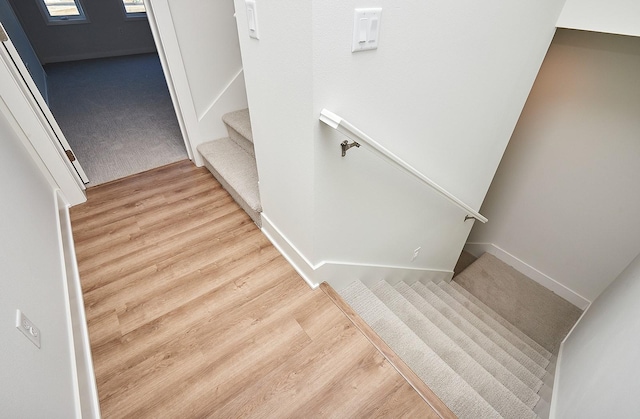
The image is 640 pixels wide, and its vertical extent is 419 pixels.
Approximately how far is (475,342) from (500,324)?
0.80m

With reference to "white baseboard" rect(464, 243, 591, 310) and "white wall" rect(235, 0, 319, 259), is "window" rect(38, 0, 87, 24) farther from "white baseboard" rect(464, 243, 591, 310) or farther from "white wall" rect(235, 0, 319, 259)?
"white baseboard" rect(464, 243, 591, 310)

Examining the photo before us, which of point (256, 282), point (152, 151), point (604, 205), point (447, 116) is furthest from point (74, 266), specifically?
point (604, 205)

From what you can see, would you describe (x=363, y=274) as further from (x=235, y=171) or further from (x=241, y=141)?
(x=241, y=141)

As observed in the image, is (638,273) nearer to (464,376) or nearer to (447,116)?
(464,376)

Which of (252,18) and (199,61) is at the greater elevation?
(252,18)

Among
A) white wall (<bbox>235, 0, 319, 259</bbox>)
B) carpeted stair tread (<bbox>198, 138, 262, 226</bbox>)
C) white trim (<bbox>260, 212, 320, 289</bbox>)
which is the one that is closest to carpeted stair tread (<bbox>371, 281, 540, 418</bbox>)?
white trim (<bbox>260, 212, 320, 289</bbox>)

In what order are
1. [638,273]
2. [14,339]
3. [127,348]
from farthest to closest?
[638,273]
[127,348]
[14,339]

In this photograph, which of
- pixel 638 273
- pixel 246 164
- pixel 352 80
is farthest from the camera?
pixel 246 164

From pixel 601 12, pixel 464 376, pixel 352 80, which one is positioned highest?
pixel 601 12

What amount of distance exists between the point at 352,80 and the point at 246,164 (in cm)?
141

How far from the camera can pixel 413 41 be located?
3.43 ft

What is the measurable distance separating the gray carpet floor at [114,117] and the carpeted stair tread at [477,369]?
2.33m

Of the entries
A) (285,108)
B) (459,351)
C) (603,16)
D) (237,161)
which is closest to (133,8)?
(237,161)

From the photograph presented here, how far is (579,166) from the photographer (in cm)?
234
